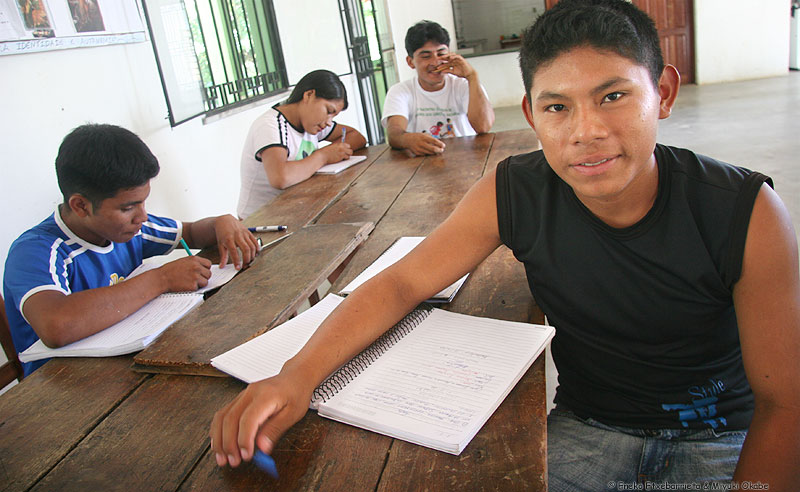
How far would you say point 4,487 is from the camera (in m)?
0.75

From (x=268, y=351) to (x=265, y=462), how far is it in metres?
0.27

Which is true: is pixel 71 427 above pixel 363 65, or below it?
below

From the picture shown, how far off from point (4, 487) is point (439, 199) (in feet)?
4.41

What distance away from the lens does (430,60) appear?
287cm

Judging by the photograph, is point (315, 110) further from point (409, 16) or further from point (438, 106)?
point (409, 16)

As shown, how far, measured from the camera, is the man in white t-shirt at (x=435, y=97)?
283 centimetres

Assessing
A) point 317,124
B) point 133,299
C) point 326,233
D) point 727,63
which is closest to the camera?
point 133,299

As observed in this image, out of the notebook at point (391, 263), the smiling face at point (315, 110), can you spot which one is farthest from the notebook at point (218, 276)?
the smiling face at point (315, 110)

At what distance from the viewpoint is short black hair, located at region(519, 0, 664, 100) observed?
83 centimetres

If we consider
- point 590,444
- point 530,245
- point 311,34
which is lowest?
point 590,444

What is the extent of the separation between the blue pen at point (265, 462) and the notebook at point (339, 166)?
1.79 m

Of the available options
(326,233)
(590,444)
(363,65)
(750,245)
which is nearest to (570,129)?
(750,245)

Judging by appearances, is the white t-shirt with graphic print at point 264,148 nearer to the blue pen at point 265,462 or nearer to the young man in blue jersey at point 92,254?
the young man in blue jersey at point 92,254

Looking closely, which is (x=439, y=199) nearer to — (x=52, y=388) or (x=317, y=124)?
(x=317, y=124)
